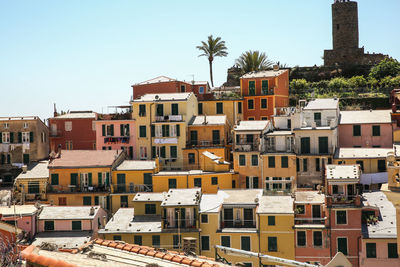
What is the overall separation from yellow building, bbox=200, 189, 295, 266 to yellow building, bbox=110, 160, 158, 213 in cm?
842

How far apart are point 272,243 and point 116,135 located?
23261 millimetres

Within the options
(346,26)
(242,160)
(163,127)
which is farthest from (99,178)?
(346,26)

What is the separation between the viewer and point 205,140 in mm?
60844

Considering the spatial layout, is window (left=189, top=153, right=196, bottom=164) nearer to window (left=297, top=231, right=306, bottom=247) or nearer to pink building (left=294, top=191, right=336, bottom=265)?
pink building (left=294, top=191, right=336, bottom=265)

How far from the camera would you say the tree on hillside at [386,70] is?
8162 cm

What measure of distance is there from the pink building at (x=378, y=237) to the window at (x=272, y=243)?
245 inches

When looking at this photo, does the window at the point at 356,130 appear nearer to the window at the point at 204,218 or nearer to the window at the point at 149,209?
the window at the point at 204,218

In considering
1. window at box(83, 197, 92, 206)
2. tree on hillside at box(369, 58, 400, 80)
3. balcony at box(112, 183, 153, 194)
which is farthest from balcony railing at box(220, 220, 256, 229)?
tree on hillside at box(369, 58, 400, 80)

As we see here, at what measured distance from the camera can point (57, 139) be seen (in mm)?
70125

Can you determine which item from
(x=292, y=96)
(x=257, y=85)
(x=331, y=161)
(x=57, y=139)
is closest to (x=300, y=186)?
(x=331, y=161)

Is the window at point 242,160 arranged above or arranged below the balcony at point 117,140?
below

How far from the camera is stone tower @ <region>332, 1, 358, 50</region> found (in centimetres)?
9600

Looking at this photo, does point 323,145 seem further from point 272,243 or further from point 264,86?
point 264,86

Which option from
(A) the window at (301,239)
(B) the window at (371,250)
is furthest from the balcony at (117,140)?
(B) the window at (371,250)
